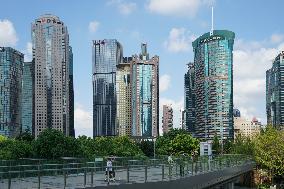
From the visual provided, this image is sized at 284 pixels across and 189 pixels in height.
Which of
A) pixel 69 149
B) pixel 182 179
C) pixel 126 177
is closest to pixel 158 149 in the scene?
pixel 69 149

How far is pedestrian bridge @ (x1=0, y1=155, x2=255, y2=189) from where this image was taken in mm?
16641

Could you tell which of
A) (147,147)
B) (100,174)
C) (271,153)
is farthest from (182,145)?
(100,174)

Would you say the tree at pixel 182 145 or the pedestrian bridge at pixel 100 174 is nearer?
the pedestrian bridge at pixel 100 174

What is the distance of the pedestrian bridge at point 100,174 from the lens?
16.6 m

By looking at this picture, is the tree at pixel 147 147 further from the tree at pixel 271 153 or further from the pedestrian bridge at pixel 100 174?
the pedestrian bridge at pixel 100 174

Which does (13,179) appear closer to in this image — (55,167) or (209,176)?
(55,167)

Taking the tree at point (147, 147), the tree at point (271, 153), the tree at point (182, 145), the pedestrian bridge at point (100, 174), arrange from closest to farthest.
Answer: the pedestrian bridge at point (100, 174)
the tree at point (271, 153)
the tree at point (182, 145)
the tree at point (147, 147)

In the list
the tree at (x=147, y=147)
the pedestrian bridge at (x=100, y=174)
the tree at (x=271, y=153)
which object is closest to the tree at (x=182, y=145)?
the tree at (x=147, y=147)

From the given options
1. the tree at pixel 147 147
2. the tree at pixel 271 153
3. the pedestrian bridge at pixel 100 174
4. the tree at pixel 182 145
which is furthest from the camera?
the tree at pixel 147 147

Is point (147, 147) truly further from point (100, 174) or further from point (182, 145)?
point (100, 174)

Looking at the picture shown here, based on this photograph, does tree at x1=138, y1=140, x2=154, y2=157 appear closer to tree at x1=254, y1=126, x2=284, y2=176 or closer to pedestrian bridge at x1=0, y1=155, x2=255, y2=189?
tree at x1=254, y1=126, x2=284, y2=176

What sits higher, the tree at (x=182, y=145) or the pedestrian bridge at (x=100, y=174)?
the pedestrian bridge at (x=100, y=174)

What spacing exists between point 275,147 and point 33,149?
Answer: 3602 centimetres

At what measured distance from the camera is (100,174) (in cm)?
2064
